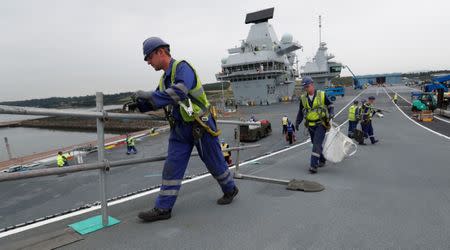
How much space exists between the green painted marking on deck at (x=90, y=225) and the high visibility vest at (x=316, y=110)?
11.6 feet

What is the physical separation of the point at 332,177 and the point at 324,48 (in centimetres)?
6251

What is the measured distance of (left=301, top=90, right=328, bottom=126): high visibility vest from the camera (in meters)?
4.69

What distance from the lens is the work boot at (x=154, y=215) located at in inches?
97.1

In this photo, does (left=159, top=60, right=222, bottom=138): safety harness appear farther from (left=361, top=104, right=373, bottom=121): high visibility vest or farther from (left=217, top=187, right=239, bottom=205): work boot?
(left=361, top=104, right=373, bottom=121): high visibility vest

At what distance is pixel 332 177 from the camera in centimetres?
407

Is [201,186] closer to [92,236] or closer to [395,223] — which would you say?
[92,236]

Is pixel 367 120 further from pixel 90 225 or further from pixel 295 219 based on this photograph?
pixel 90 225

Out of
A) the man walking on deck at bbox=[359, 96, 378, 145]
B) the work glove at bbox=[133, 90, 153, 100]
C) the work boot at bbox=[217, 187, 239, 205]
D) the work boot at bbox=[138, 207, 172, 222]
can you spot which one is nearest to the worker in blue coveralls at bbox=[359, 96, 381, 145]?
the man walking on deck at bbox=[359, 96, 378, 145]

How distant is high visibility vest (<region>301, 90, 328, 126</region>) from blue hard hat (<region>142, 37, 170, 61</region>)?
3.08 m

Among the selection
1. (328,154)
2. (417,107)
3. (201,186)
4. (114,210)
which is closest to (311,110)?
(328,154)

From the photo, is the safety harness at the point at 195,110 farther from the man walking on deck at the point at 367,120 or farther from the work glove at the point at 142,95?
the man walking on deck at the point at 367,120

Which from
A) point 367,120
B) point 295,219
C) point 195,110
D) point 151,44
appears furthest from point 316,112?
point 367,120

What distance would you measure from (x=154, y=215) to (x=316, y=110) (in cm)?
333

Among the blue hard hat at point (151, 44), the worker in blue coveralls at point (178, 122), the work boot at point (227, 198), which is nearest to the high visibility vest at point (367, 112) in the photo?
the work boot at point (227, 198)
